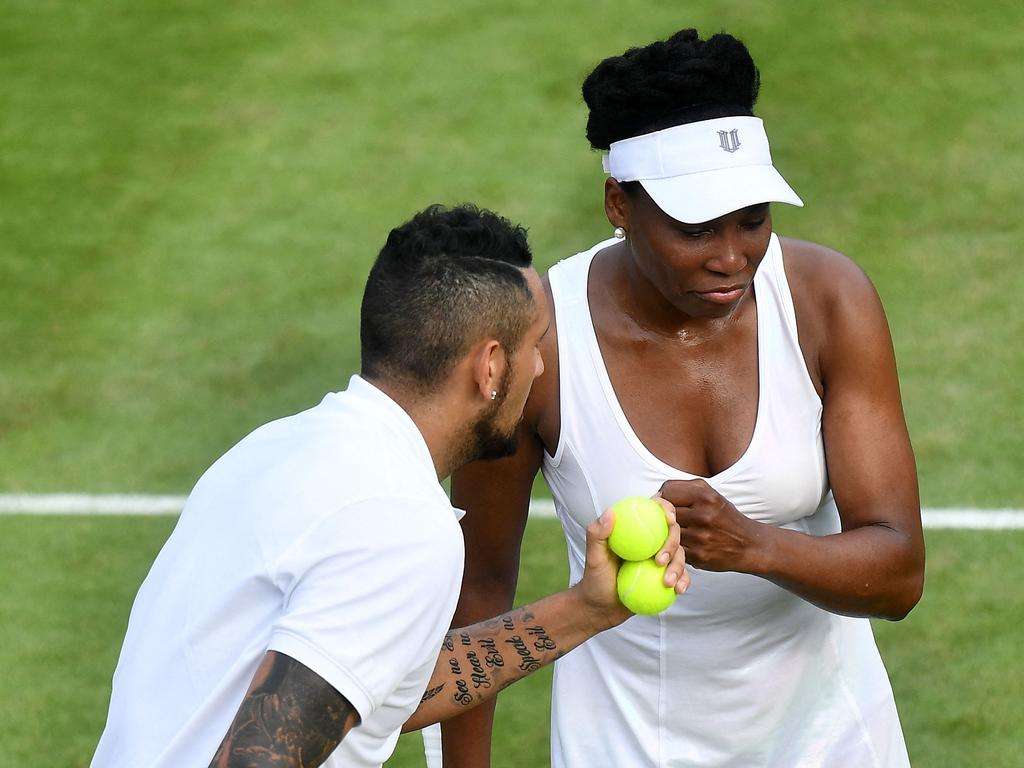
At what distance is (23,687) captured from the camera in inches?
225

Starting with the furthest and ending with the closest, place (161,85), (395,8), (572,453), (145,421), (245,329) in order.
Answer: (395,8), (161,85), (245,329), (145,421), (572,453)

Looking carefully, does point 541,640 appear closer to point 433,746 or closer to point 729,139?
point 433,746

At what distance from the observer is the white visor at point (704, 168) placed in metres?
3.41

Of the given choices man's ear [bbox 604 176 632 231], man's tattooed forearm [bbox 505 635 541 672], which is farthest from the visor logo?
man's tattooed forearm [bbox 505 635 541 672]

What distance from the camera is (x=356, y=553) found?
8.57ft

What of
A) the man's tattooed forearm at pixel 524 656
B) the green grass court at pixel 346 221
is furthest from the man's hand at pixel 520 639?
the green grass court at pixel 346 221

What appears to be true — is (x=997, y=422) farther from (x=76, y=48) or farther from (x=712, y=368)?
(x=76, y=48)

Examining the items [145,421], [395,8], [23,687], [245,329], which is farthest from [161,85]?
[23,687]

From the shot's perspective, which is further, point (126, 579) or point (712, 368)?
point (126, 579)

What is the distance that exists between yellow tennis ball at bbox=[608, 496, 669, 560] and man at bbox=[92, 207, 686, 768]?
0.09 feet

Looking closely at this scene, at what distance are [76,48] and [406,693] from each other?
7767 mm

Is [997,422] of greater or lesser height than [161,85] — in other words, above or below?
below

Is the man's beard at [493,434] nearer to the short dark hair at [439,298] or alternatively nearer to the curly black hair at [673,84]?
the short dark hair at [439,298]

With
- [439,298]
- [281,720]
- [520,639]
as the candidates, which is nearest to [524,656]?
[520,639]
